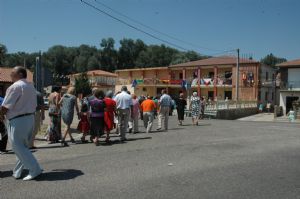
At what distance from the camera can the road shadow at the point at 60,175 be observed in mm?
6605

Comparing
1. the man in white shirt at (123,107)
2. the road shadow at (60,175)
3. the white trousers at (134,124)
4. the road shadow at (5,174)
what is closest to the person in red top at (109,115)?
the man in white shirt at (123,107)

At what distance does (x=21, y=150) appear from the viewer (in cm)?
644

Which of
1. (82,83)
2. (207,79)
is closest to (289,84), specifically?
(207,79)

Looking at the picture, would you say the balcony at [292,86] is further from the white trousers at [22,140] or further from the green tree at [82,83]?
the white trousers at [22,140]

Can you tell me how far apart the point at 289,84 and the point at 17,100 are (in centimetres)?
4579

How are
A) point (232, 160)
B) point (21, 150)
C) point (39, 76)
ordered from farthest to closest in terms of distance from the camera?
point (39, 76), point (232, 160), point (21, 150)

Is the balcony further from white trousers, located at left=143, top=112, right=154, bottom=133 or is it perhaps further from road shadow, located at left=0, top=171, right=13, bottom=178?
road shadow, located at left=0, top=171, right=13, bottom=178

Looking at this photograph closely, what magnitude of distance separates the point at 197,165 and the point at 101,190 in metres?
2.51

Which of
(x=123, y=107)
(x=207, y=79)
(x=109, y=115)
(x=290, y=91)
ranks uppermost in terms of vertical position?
(x=207, y=79)

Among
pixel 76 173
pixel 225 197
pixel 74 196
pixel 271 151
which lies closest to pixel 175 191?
pixel 225 197

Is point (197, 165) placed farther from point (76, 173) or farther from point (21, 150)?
point (21, 150)

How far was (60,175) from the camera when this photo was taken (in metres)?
6.86

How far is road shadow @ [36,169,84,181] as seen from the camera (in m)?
6.61

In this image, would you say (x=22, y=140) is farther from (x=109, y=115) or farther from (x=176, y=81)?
(x=176, y=81)
